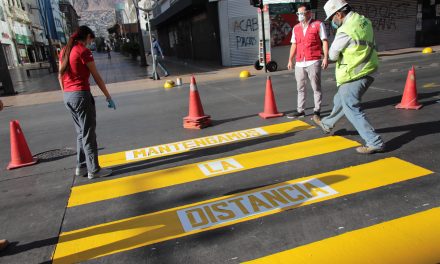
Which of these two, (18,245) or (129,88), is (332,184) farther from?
(129,88)

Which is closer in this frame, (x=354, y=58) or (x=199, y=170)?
(x=354, y=58)

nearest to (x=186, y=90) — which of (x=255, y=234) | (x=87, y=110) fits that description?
(x=87, y=110)

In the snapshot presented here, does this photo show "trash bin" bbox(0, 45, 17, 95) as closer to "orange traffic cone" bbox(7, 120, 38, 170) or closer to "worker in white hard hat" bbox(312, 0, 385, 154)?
"orange traffic cone" bbox(7, 120, 38, 170)

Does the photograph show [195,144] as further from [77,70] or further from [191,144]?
[77,70]

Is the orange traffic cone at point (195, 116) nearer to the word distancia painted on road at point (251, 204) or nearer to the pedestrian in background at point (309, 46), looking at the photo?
the pedestrian in background at point (309, 46)

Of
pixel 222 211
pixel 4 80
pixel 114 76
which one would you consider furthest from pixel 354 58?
pixel 114 76

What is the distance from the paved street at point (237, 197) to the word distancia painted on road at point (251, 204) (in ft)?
0.04

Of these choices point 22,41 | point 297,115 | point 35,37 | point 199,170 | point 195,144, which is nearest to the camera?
point 199,170

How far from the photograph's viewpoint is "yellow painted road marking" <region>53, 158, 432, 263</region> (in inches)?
130

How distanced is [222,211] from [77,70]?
8.47 ft

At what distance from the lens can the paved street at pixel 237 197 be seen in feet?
10.0

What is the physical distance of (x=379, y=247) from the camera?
9.51 ft

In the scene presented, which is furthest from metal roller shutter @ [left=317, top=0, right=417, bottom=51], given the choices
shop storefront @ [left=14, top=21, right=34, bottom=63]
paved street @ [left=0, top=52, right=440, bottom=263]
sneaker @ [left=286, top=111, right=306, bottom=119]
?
shop storefront @ [left=14, top=21, right=34, bottom=63]

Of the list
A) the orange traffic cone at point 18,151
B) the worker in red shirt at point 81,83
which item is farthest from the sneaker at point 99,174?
the orange traffic cone at point 18,151
